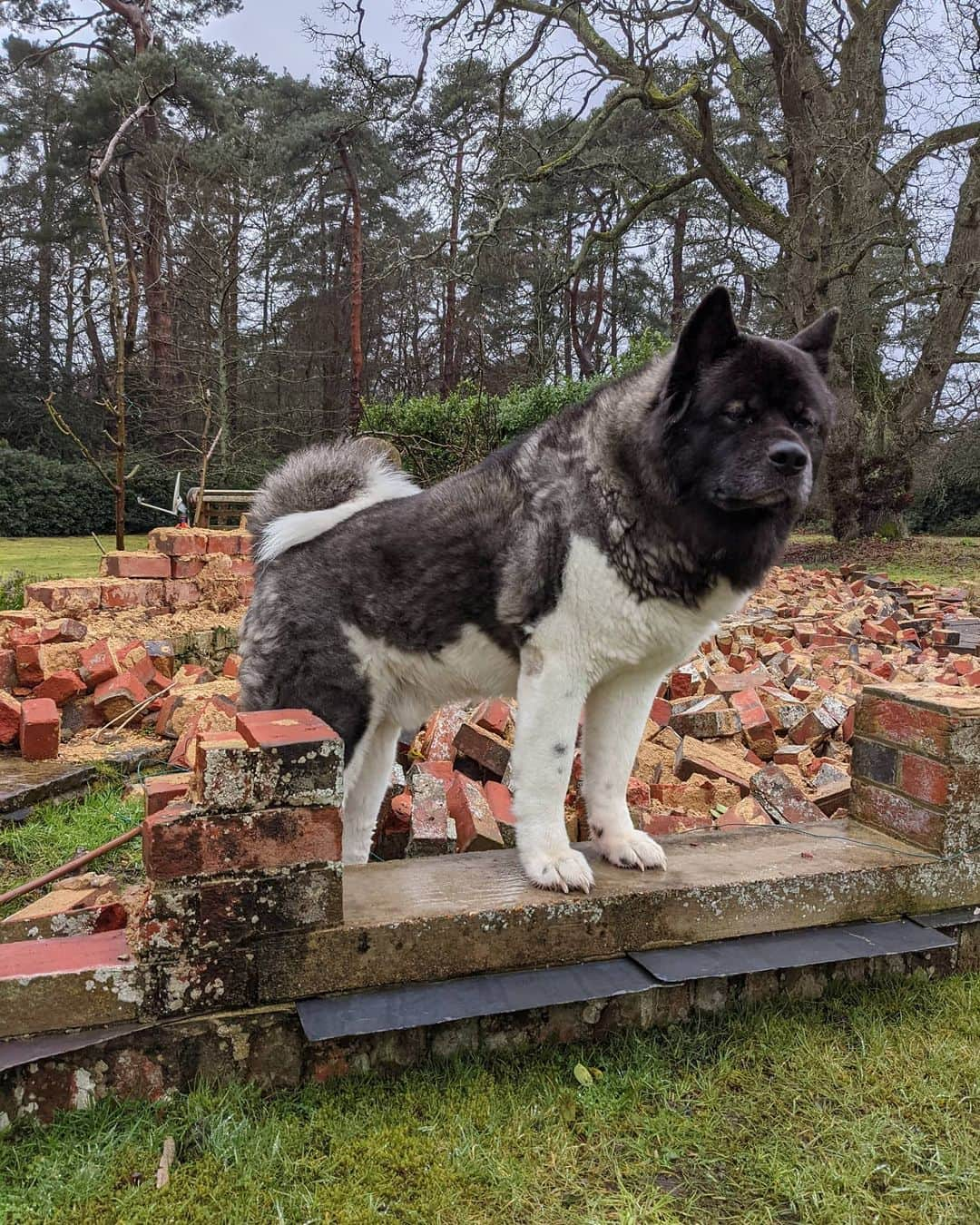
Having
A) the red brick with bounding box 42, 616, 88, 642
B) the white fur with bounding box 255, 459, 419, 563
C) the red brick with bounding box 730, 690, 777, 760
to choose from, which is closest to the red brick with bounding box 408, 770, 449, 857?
the white fur with bounding box 255, 459, 419, 563

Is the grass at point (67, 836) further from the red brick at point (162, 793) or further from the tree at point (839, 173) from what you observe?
the tree at point (839, 173)

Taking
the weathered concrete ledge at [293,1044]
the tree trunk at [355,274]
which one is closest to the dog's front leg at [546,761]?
the weathered concrete ledge at [293,1044]

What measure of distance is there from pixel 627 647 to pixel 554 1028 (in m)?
1.06

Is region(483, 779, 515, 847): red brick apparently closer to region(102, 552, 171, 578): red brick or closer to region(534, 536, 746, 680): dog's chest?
region(534, 536, 746, 680): dog's chest

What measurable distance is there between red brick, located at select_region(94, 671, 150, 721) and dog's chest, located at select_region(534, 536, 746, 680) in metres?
3.08

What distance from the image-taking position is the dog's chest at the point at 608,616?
2400 millimetres

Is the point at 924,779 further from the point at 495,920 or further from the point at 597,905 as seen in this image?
the point at 495,920

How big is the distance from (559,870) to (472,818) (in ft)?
2.08

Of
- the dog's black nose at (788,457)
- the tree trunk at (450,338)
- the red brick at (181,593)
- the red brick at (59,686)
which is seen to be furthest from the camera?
the tree trunk at (450,338)

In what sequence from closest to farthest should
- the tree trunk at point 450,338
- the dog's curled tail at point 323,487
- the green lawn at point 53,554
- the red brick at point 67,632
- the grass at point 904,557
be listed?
1. the dog's curled tail at point 323,487
2. the red brick at point 67,632
3. the green lawn at point 53,554
4. the grass at point 904,557
5. the tree trunk at point 450,338

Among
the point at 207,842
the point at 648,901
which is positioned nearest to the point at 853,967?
the point at 648,901

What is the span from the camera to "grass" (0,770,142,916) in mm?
3150

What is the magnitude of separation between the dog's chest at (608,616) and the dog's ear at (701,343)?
50 centimetres

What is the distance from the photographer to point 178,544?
265 inches
